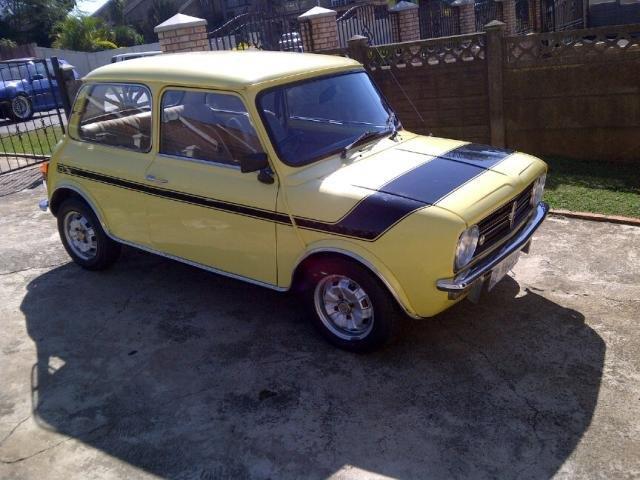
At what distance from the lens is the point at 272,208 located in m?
4.39

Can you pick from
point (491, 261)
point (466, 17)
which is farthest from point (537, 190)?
point (466, 17)

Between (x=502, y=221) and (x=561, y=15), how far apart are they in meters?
16.1

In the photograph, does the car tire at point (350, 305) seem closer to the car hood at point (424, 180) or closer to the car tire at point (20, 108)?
the car hood at point (424, 180)

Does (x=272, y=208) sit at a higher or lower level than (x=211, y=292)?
higher

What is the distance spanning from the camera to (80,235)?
6047 mm

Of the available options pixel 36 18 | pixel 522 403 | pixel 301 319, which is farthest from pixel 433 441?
pixel 36 18

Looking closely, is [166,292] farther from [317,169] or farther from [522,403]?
[522,403]

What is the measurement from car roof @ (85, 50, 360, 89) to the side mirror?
526 millimetres

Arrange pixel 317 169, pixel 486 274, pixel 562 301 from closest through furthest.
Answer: pixel 486 274 < pixel 317 169 < pixel 562 301

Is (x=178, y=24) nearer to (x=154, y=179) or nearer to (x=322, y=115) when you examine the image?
(x=154, y=179)

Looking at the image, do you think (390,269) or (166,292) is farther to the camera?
(166,292)

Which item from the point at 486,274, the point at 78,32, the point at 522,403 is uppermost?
the point at 78,32

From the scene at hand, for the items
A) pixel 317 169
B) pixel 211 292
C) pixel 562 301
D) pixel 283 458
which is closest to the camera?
pixel 283 458

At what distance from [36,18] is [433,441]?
118 ft
